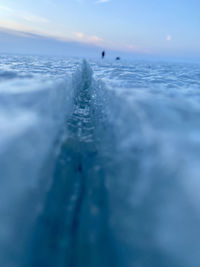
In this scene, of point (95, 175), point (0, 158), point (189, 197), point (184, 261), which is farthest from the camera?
point (95, 175)

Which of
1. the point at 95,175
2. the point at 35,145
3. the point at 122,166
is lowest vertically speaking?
the point at 95,175

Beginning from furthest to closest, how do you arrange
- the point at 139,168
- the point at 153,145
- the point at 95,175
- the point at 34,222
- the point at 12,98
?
the point at 12,98 < the point at 153,145 < the point at 95,175 < the point at 139,168 < the point at 34,222

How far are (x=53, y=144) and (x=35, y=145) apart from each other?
0.42m

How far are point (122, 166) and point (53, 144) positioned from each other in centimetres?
125

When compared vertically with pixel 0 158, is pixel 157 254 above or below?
below

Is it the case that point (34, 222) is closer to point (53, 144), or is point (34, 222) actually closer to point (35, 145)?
point (35, 145)

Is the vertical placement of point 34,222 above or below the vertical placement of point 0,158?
below

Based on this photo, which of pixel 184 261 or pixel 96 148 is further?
pixel 96 148

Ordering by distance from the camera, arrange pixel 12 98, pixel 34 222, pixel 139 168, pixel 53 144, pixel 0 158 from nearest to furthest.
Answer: pixel 34 222 → pixel 0 158 → pixel 139 168 → pixel 53 144 → pixel 12 98

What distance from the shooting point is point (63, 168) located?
2.62 meters

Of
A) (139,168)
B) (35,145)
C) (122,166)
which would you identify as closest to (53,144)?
(35,145)

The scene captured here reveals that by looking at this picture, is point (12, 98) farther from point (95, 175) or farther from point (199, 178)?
point (199, 178)

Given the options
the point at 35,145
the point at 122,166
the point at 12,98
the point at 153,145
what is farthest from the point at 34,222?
the point at 12,98

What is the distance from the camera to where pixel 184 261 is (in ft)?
4.72
